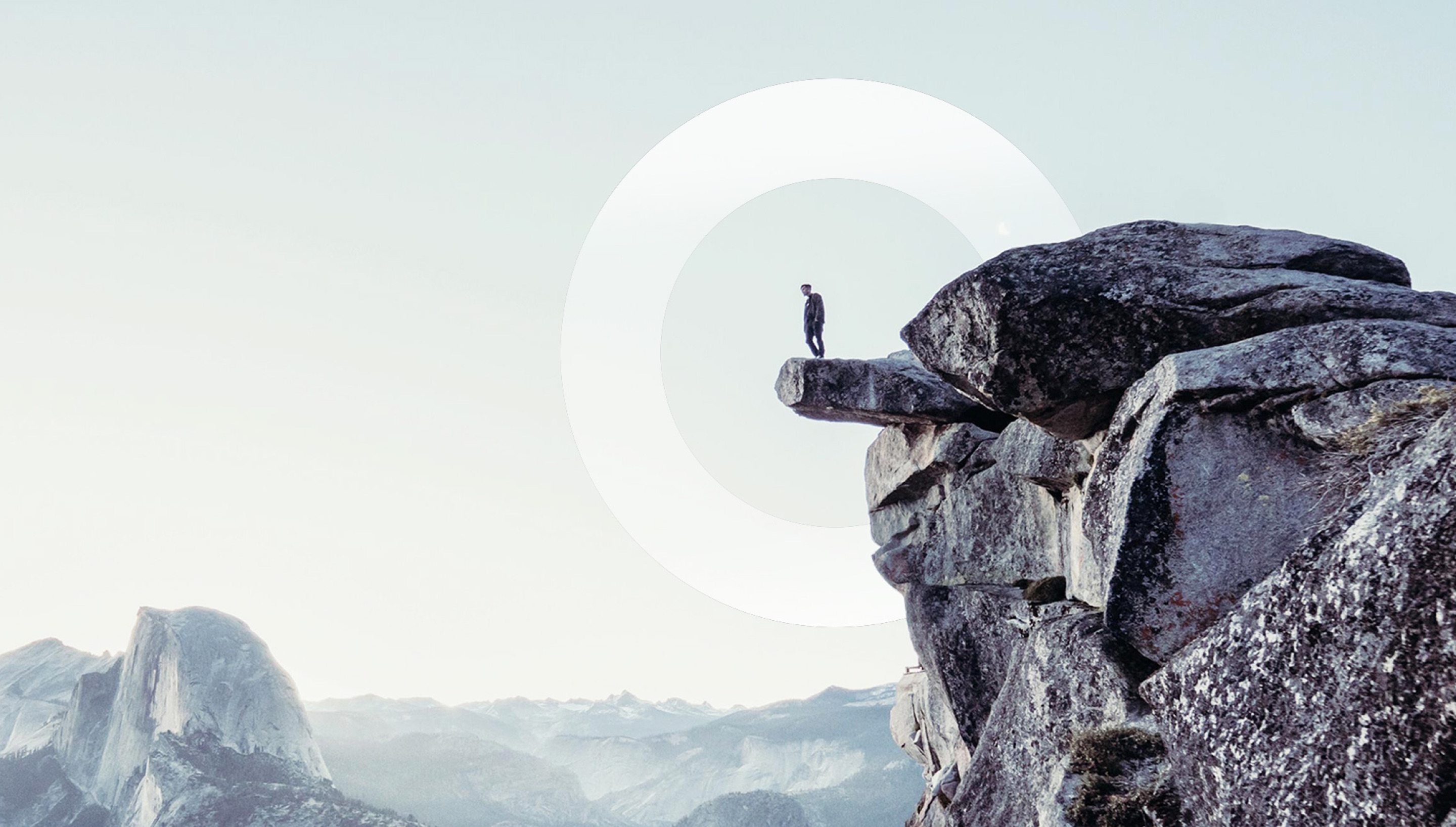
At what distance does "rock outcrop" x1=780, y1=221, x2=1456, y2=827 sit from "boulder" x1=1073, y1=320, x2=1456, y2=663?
0.10 ft

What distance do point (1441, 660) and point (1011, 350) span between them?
28.5 feet

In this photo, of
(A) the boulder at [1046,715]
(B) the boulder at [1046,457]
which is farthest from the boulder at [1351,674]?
(B) the boulder at [1046,457]

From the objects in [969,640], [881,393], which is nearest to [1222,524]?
[969,640]

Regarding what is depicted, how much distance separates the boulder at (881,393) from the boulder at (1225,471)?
1335 cm

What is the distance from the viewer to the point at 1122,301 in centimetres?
1484

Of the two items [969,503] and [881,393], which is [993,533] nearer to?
[969,503]

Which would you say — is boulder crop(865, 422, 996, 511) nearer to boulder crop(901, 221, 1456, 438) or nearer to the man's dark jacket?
the man's dark jacket

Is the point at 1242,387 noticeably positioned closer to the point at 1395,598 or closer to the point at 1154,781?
the point at 1395,598

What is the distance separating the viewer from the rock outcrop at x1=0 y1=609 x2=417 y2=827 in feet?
355

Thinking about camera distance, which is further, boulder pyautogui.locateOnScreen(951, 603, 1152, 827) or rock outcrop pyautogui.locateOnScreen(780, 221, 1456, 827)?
boulder pyautogui.locateOnScreen(951, 603, 1152, 827)

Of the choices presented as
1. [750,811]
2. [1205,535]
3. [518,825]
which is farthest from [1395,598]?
[518,825]

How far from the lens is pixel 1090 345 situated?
590 inches

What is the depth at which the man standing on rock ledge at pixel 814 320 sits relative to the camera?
28.7 meters

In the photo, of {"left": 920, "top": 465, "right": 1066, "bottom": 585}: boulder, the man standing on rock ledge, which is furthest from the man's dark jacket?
{"left": 920, "top": 465, "right": 1066, "bottom": 585}: boulder
